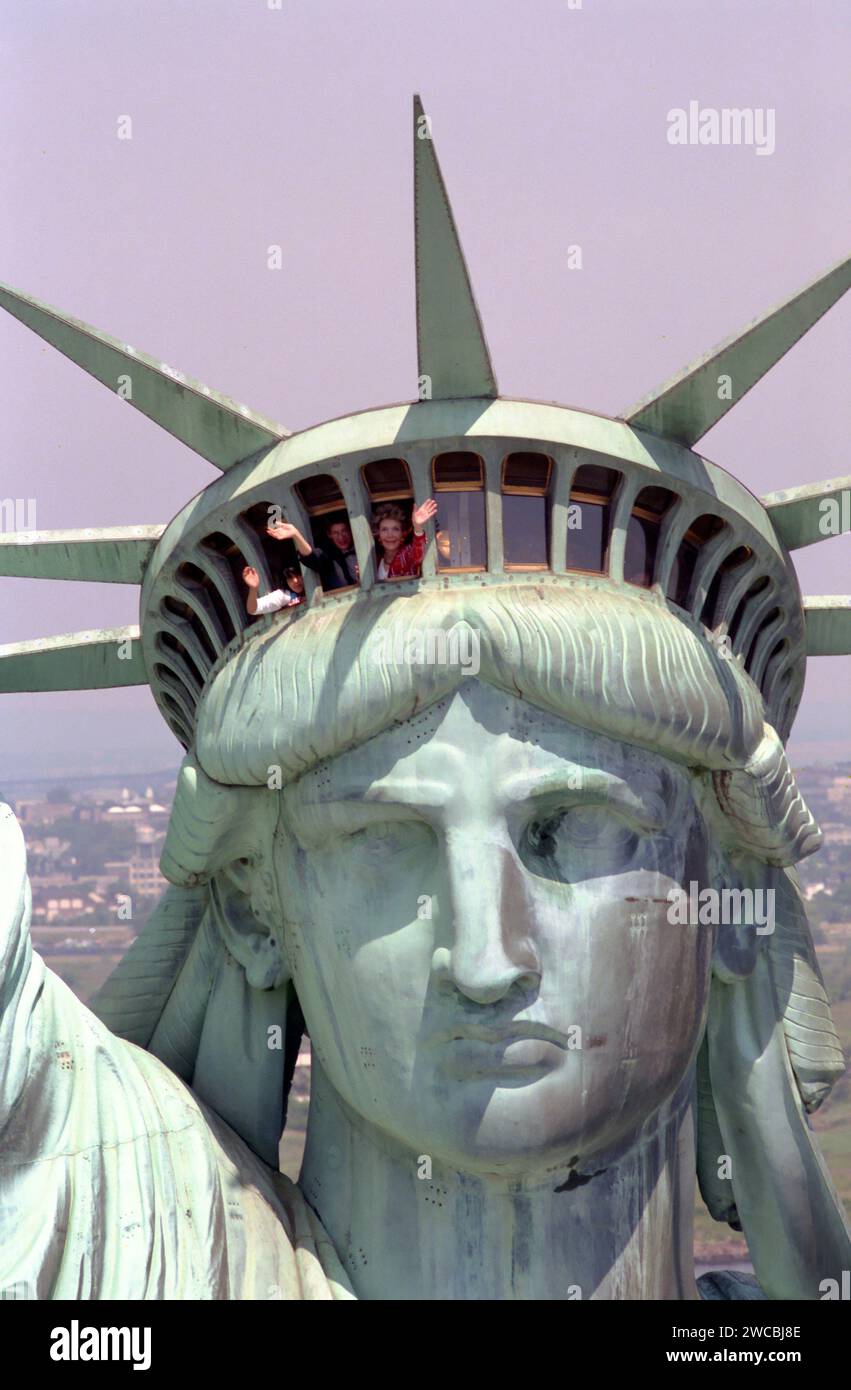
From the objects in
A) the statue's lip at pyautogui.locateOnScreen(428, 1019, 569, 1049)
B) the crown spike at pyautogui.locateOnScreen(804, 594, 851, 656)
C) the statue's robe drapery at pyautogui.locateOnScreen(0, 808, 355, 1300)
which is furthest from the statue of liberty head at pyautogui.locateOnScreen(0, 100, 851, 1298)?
the statue's robe drapery at pyautogui.locateOnScreen(0, 808, 355, 1300)

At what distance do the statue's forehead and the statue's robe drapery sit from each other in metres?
1.88


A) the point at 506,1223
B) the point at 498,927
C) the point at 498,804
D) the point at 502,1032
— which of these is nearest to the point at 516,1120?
the point at 502,1032

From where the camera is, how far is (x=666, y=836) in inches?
462

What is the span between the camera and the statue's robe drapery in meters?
11.0

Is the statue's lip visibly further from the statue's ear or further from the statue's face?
the statue's ear

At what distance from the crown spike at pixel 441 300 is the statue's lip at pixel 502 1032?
322 centimetres

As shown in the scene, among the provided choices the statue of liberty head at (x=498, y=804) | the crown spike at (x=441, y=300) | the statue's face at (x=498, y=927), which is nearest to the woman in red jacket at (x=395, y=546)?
the statue of liberty head at (x=498, y=804)

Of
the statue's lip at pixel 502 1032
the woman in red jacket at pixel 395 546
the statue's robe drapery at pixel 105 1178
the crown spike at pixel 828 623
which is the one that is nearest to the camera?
the statue's robe drapery at pixel 105 1178

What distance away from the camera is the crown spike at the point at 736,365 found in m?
11.4

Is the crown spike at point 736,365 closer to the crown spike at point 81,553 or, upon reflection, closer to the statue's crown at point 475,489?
the statue's crown at point 475,489

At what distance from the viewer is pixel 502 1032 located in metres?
11.3
